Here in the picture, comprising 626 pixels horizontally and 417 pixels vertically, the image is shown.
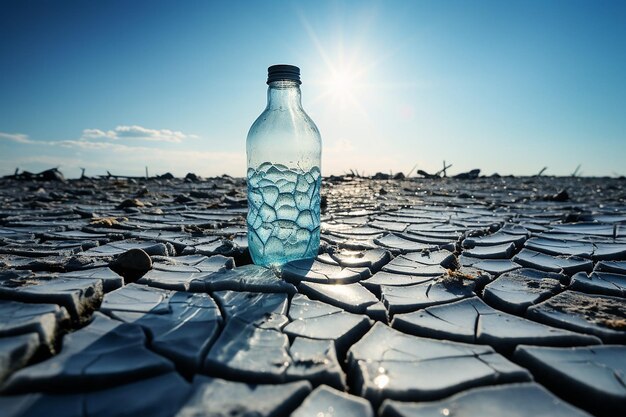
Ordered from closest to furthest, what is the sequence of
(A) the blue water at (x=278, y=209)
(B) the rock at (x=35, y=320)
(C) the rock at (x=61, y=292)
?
(B) the rock at (x=35, y=320) → (C) the rock at (x=61, y=292) → (A) the blue water at (x=278, y=209)

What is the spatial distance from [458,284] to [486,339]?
472 mm

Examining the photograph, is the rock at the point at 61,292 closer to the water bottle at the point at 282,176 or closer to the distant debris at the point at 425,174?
the water bottle at the point at 282,176

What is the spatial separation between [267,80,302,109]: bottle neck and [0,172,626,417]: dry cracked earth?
74cm

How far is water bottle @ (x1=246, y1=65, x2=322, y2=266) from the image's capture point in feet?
5.74

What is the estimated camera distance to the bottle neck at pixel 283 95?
1.71m

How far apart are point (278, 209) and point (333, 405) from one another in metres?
1.09

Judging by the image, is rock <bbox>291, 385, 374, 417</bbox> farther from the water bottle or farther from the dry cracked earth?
the water bottle

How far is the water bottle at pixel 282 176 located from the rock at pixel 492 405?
1.08 m

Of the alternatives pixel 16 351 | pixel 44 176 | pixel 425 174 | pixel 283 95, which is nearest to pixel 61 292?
pixel 16 351

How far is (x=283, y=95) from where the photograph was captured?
68.6 inches

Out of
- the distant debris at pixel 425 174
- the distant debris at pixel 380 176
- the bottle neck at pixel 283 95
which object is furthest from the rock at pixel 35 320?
the distant debris at pixel 425 174

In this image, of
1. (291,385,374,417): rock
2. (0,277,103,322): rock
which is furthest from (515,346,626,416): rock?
(0,277,103,322): rock

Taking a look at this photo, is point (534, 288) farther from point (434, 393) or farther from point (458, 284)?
point (434, 393)

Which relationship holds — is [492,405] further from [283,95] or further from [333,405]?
[283,95]
